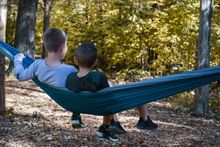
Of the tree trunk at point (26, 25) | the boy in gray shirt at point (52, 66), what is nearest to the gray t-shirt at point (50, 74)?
the boy in gray shirt at point (52, 66)

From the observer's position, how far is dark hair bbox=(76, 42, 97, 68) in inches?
134

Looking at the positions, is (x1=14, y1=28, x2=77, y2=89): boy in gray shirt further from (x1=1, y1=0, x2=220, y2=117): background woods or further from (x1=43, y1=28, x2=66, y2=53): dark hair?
(x1=1, y1=0, x2=220, y2=117): background woods

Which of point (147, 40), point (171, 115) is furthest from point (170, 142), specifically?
point (147, 40)

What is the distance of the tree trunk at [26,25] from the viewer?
9002mm

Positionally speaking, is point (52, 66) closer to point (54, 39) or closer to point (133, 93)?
point (54, 39)

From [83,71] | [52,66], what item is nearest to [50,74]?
[52,66]

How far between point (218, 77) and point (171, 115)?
3.58 meters

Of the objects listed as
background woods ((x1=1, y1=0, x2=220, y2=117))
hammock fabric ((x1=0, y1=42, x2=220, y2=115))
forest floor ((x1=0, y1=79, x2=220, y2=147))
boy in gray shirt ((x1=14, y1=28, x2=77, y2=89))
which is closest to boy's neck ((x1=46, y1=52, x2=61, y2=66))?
boy in gray shirt ((x1=14, y1=28, x2=77, y2=89))

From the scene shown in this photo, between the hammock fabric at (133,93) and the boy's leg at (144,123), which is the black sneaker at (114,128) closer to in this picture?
the boy's leg at (144,123)

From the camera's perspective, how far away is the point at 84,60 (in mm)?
3420

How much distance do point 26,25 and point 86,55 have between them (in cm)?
599

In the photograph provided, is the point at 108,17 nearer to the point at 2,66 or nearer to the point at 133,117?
the point at 133,117

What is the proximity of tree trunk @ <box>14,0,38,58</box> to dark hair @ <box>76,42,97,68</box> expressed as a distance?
5.79 metres

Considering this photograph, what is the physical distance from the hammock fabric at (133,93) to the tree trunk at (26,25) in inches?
230
